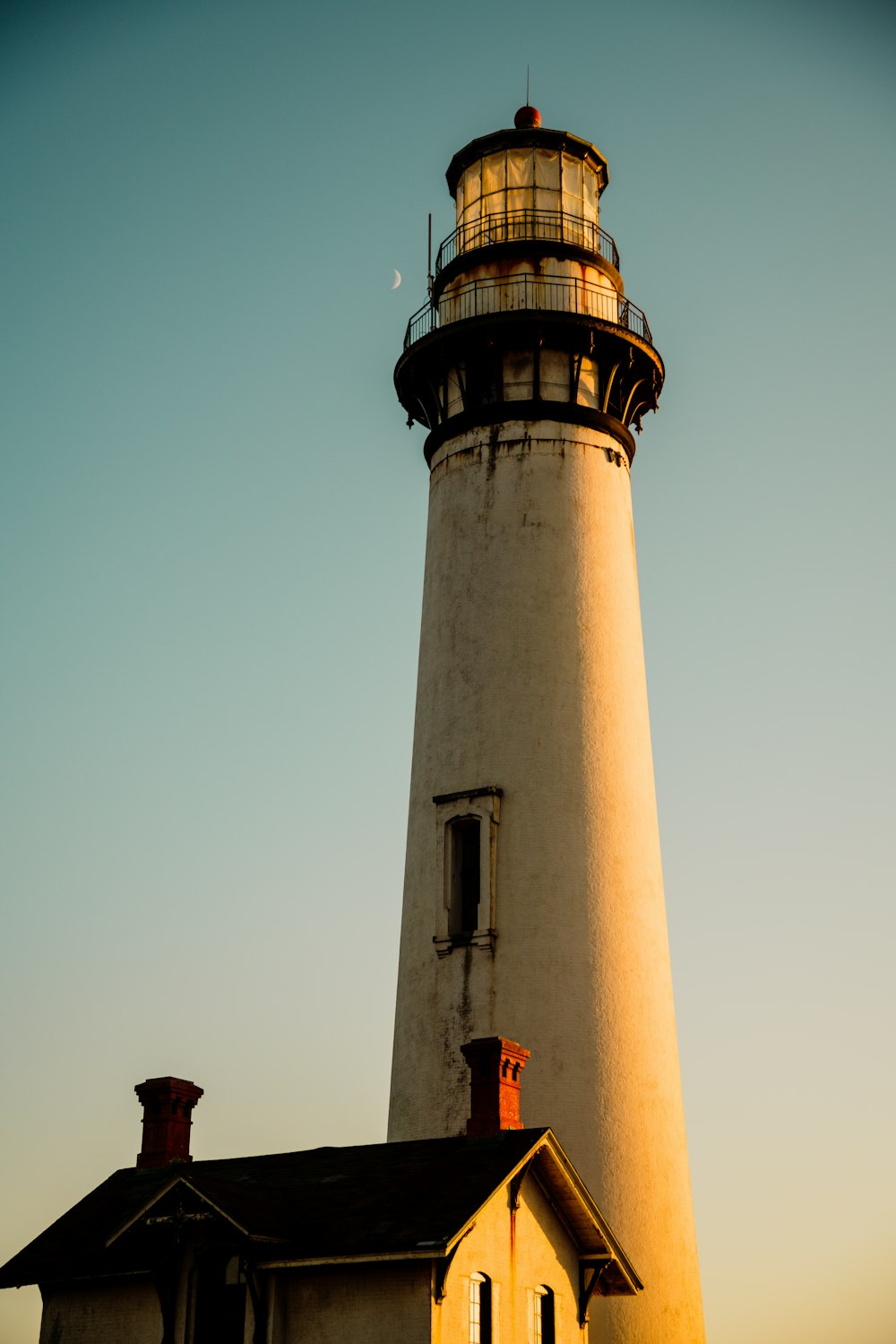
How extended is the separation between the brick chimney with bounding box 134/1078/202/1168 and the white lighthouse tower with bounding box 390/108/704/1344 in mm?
2966

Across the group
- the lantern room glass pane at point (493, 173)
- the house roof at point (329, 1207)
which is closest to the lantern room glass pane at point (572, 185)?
the lantern room glass pane at point (493, 173)

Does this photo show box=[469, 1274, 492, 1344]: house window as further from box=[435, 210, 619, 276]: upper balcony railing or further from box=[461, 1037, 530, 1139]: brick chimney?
box=[435, 210, 619, 276]: upper balcony railing

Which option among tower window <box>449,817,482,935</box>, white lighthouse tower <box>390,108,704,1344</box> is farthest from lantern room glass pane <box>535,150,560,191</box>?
tower window <box>449,817,482,935</box>

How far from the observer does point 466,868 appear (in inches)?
990

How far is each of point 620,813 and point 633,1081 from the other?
3902 millimetres

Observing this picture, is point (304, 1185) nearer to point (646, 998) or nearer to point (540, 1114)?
point (540, 1114)

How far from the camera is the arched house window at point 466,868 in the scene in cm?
2442

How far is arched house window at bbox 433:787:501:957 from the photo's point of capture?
24.4m

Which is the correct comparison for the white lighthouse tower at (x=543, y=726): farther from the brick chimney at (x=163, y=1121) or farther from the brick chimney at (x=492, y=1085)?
the brick chimney at (x=163, y=1121)

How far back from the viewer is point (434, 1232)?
18.3 m

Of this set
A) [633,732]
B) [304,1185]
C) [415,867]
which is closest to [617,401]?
[633,732]

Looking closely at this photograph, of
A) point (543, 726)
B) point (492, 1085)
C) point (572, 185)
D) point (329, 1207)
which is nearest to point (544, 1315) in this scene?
point (492, 1085)

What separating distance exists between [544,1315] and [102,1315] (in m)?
5.31

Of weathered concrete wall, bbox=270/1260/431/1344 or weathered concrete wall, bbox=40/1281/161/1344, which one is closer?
weathered concrete wall, bbox=270/1260/431/1344
